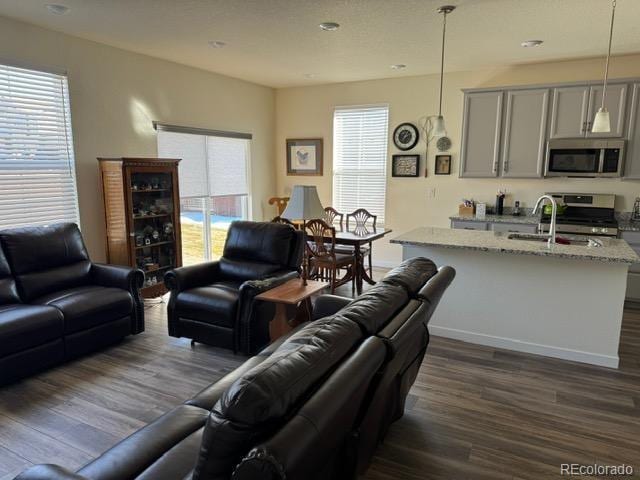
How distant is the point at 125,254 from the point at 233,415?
3816 mm

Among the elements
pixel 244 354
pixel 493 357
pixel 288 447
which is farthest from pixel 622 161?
pixel 288 447

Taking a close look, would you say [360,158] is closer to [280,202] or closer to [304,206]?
[280,202]

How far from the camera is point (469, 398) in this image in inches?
109

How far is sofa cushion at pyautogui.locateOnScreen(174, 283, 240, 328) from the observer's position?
10.9 ft

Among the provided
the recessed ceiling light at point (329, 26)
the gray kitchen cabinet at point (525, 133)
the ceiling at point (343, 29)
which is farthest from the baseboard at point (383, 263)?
the recessed ceiling light at point (329, 26)

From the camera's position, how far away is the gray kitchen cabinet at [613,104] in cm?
465

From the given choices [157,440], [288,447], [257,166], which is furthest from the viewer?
[257,166]

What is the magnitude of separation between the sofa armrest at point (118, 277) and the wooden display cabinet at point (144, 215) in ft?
1.95

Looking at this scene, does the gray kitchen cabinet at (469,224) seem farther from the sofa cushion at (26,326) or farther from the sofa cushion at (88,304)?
the sofa cushion at (26,326)

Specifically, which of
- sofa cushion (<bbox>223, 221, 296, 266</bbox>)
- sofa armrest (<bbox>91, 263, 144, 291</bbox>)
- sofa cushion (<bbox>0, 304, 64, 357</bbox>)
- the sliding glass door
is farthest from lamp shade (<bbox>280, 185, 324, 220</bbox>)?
the sliding glass door

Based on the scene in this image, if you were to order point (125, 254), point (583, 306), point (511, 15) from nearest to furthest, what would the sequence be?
point (583, 306), point (511, 15), point (125, 254)

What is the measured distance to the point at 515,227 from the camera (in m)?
5.05

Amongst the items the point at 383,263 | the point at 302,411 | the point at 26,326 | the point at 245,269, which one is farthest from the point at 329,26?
the point at 383,263

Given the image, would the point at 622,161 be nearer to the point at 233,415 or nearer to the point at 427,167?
the point at 427,167
